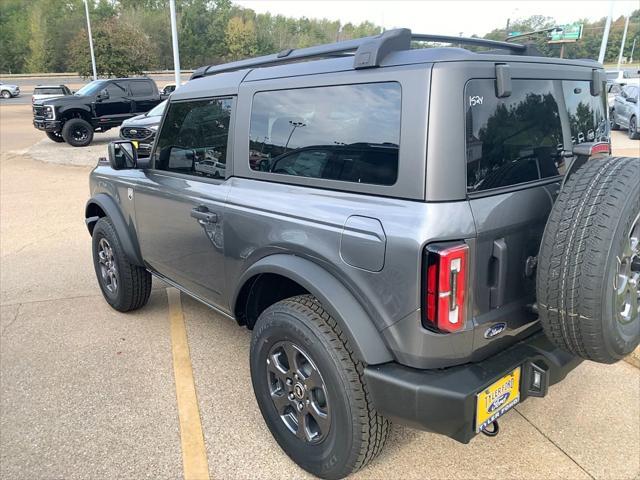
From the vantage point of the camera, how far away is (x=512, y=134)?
6.92ft

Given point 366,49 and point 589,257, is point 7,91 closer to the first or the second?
point 366,49

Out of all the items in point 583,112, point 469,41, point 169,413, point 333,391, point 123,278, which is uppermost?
point 469,41

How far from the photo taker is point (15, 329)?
13.4 feet

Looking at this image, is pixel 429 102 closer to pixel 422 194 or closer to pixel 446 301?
pixel 422 194

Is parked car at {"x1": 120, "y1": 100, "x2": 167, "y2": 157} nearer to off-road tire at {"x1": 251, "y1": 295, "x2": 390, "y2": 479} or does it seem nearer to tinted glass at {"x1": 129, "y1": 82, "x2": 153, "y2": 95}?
tinted glass at {"x1": 129, "y1": 82, "x2": 153, "y2": 95}

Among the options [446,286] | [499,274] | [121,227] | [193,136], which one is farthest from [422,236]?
[121,227]

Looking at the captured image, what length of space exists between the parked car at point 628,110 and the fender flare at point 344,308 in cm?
1547

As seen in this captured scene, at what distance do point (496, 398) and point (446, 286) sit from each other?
0.53m

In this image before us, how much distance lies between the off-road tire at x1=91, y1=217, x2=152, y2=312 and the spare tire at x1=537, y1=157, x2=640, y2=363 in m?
3.15

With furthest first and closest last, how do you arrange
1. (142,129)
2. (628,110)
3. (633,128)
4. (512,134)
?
(628,110) < (633,128) < (142,129) < (512,134)

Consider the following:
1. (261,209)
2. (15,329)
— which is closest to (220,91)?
(261,209)

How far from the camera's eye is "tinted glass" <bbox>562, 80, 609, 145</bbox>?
8.00 ft

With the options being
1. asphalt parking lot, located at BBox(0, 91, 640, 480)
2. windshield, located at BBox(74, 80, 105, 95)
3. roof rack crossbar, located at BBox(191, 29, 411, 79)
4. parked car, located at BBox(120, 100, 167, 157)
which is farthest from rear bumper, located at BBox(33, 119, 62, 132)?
roof rack crossbar, located at BBox(191, 29, 411, 79)

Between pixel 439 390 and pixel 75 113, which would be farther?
pixel 75 113
